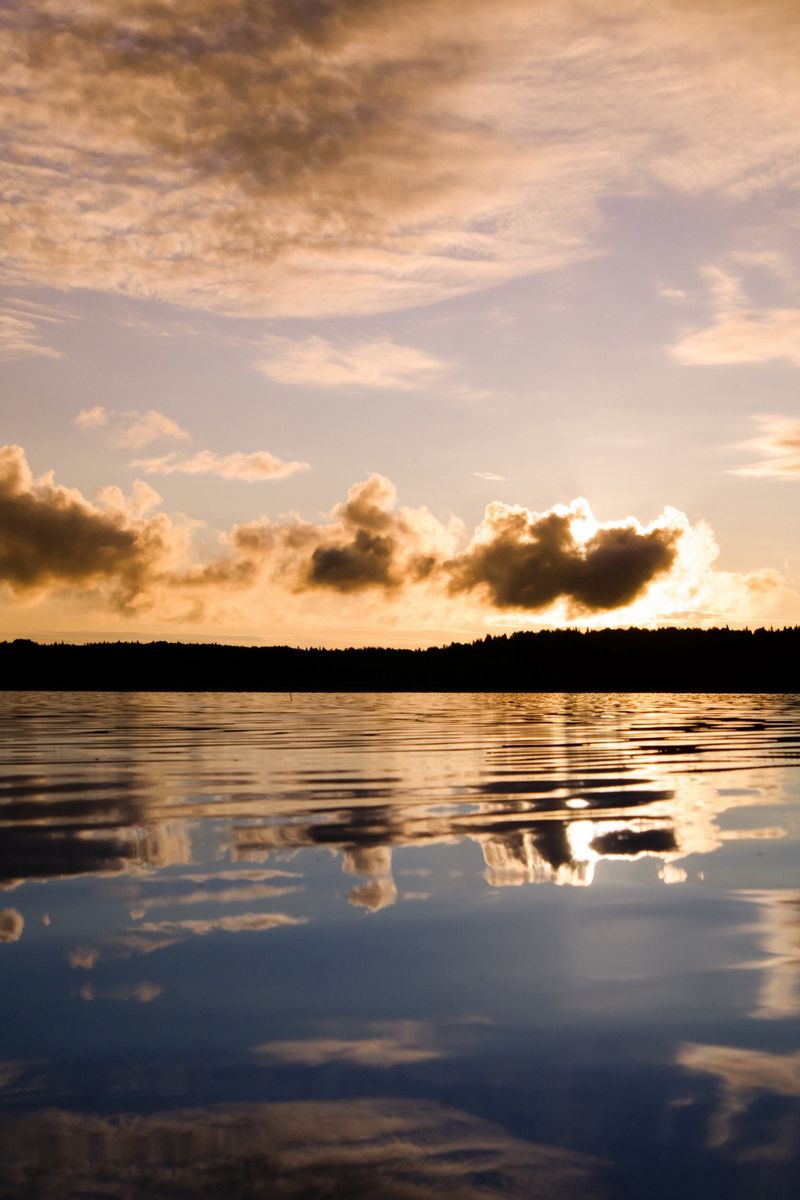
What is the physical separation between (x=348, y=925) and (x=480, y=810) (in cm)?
642

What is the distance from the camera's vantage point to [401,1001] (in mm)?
6551

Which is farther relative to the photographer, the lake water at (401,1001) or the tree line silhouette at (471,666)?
the tree line silhouette at (471,666)

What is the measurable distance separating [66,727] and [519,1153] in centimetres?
3542

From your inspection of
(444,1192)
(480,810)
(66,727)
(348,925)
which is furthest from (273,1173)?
(66,727)

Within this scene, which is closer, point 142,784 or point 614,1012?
point 614,1012

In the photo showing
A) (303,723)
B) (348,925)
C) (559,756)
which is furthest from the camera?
(303,723)

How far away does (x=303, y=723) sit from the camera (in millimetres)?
41781

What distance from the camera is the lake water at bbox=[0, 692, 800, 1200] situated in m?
4.50

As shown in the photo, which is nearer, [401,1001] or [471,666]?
[401,1001]

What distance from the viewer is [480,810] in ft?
47.6

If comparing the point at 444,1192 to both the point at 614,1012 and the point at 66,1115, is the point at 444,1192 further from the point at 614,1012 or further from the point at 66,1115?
the point at 614,1012

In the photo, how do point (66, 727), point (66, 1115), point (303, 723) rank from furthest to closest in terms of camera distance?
point (303, 723), point (66, 727), point (66, 1115)

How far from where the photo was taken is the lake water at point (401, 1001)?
14.8 ft

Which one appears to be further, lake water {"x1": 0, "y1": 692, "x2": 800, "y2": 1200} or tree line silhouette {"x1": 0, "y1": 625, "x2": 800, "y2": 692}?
tree line silhouette {"x1": 0, "y1": 625, "x2": 800, "y2": 692}
